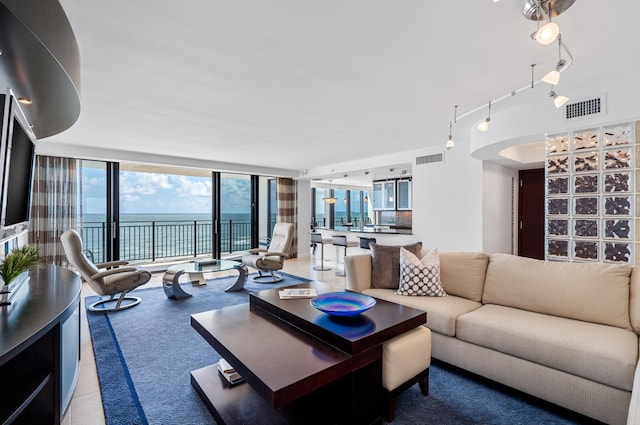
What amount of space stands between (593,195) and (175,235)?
790 cm

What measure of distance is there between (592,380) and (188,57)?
10.8 ft

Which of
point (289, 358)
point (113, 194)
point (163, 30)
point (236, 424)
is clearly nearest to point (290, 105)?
point (163, 30)

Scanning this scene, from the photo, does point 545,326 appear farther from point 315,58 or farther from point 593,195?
point 315,58

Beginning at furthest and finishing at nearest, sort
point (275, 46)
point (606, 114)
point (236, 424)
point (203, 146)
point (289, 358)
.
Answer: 1. point (203, 146)
2. point (606, 114)
3. point (275, 46)
4. point (236, 424)
5. point (289, 358)

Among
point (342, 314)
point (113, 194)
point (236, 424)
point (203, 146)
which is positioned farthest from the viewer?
point (113, 194)

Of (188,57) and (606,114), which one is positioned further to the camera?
(606,114)

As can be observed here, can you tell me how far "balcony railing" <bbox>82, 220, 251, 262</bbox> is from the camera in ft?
23.1

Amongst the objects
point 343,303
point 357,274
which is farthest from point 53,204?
point 343,303

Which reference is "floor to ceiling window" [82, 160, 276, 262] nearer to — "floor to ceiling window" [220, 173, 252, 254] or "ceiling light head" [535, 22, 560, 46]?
"floor to ceiling window" [220, 173, 252, 254]

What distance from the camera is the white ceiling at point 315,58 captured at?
174 cm

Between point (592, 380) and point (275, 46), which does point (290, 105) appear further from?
point (592, 380)

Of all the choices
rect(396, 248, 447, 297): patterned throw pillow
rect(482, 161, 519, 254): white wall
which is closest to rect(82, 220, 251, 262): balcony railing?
rect(482, 161, 519, 254): white wall

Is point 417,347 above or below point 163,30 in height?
below

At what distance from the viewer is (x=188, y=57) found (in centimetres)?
222
